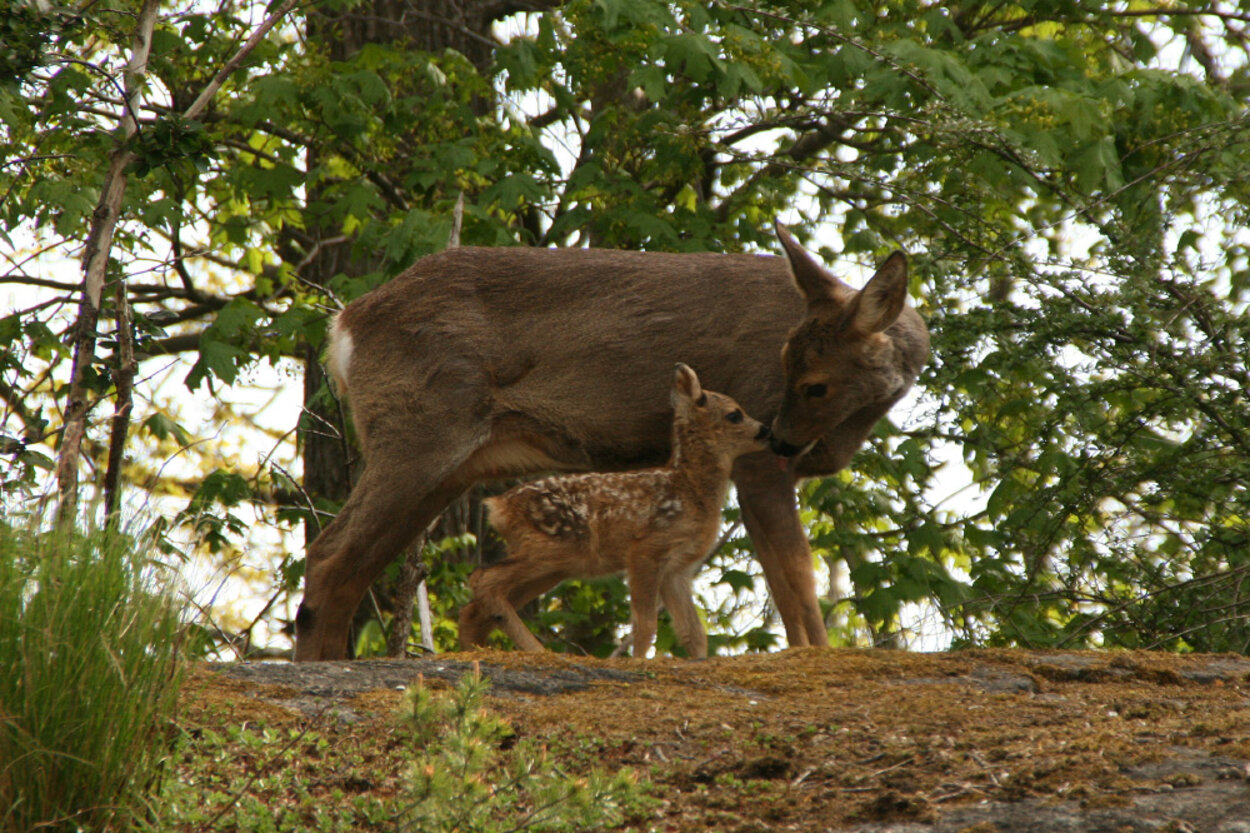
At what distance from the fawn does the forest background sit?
2.58 feet

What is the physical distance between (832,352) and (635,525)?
49.0 inches

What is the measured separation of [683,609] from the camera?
21.4ft

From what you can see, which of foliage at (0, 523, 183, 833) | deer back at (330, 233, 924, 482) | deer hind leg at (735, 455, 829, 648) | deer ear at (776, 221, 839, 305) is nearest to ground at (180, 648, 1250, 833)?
foliage at (0, 523, 183, 833)

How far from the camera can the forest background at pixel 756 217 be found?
6.39 m

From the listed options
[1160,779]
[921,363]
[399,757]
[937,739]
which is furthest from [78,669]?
[921,363]

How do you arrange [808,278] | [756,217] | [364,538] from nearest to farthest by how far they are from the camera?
[364,538] → [808,278] → [756,217]

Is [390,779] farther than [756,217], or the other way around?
[756,217]

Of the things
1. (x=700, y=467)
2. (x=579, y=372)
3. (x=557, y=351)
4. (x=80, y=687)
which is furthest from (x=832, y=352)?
(x=80, y=687)

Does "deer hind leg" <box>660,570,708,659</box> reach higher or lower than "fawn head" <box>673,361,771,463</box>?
Result: lower

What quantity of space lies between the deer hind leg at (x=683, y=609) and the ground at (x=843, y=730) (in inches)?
48.6

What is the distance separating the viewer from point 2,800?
2908 millimetres

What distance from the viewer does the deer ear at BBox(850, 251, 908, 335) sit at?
6500mm

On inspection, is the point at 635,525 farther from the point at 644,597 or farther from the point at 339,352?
the point at 339,352

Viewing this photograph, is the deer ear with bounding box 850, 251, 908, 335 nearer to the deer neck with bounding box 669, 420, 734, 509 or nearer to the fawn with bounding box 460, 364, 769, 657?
the fawn with bounding box 460, 364, 769, 657
